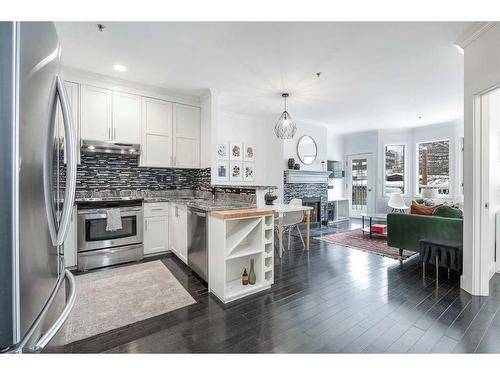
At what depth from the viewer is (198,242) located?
9.04ft

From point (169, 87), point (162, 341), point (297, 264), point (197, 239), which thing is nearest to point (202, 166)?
point (169, 87)

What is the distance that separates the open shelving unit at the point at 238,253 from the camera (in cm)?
231

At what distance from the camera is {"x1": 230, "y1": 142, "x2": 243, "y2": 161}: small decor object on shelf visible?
5145 millimetres

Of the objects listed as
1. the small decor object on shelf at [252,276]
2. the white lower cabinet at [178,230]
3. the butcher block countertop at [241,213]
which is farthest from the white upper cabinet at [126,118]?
the small decor object on shelf at [252,276]

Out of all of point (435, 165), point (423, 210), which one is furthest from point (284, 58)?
point (435, 165)

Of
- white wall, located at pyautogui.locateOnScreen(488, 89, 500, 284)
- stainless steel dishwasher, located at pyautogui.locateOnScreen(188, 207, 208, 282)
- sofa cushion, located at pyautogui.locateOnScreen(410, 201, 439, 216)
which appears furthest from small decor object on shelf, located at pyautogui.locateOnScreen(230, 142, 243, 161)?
white wall, located at pyautogui.locateOnScreen(488, 89, 500, 284)

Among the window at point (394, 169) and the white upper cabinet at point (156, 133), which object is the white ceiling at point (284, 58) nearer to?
the white upper cabinet at point (156, 133)

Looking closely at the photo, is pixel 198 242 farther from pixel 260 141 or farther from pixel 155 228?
pixel 260 141

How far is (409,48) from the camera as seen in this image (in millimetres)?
2654

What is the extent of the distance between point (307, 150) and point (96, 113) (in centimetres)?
457

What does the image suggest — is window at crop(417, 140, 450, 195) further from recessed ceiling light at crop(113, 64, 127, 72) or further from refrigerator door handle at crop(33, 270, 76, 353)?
refrigerator door handle at crop(33, 270, 76, 353)

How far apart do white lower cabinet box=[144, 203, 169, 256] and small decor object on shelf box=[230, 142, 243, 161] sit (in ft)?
6.55
